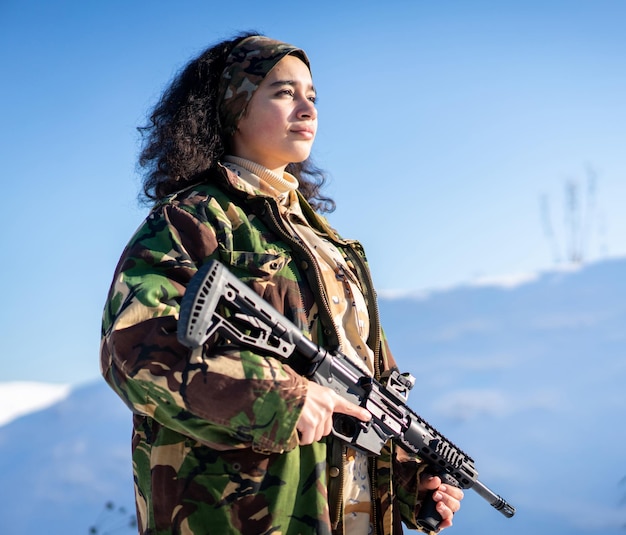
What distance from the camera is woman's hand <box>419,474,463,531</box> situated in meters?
2.39

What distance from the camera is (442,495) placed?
240 cm

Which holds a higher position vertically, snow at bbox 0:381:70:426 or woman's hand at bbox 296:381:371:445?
snow at bbox 0:381:70:426

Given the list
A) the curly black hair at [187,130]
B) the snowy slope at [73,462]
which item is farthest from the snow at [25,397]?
the curly black hair at [187,130]

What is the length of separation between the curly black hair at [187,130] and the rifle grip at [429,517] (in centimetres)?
124

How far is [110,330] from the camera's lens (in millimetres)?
1778

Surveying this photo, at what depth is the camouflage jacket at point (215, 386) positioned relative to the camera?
5.65 ft

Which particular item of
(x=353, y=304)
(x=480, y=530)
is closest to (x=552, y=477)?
(x=480, y=530)

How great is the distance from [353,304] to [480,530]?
4051 mm

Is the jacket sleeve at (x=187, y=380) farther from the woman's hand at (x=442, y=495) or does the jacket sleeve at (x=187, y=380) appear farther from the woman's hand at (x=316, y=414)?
the woman's hand at (x=442, y=495)

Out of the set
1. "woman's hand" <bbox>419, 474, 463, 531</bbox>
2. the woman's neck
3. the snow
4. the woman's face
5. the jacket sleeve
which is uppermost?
the snow

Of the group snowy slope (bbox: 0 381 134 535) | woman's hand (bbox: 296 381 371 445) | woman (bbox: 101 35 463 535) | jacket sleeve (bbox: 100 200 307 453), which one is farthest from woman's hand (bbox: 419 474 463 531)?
snowy slope (bbox: 0 381 134 535)

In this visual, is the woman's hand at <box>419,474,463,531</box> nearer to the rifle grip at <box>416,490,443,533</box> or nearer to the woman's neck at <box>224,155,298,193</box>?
the rifle grip at <box>416,490,443,533</box>

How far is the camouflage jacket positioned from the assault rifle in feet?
0.23

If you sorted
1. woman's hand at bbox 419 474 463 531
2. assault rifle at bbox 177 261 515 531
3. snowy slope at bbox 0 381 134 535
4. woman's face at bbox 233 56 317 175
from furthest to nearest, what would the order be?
snowy slope at bbox 0 381 134 535, woman's hand at bbox 419 474 463 531, woman's face at bbox 233 56 317 175, assault rifle at bbox 177 261 515 531
